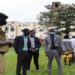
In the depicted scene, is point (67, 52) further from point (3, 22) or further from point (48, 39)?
point (3, 22)

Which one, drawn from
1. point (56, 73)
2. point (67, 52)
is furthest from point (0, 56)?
point (67, 52)

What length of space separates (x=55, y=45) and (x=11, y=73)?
3164 mm

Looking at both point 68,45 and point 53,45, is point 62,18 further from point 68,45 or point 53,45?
point 53,45

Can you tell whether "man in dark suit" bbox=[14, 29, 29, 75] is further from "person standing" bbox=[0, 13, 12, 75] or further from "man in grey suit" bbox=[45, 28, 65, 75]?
"person standing" bbox=[0, 13, 12, 75]

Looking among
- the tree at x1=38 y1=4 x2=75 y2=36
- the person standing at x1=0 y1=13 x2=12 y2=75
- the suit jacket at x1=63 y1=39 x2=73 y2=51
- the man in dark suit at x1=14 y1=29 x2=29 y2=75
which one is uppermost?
the person standing at x1=0 y1=13 x2=12 y2=75

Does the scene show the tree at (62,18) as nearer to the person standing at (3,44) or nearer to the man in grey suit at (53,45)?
the man in grey suit at (53,45)

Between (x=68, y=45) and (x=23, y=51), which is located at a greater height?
(x=23, y=51)

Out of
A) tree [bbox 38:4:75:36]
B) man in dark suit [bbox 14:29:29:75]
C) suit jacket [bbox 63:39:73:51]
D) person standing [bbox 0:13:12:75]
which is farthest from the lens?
tree [bbox 38:4:75:36]

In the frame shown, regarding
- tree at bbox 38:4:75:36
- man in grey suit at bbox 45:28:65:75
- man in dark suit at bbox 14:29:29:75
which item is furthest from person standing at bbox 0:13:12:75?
tree at bbox 38:4:75:36

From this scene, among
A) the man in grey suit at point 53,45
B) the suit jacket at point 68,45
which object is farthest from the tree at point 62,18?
the man in grey suit at point 53,45

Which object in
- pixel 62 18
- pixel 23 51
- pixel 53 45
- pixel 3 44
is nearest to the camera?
pixel 3 44

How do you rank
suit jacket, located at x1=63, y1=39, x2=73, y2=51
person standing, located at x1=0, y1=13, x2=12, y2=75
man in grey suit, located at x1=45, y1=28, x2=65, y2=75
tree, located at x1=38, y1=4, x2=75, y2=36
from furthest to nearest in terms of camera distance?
tree, located at x1=38, y1=4, x2=75, y2=36 < suit jacket, located at x1=63, y1=39, x2=73, y2=51 < man in grey suit, located at x1=45, y1=28, x2=65, y2=75 < person standing, located at x1=0, y1=13, x2=12, y2=75

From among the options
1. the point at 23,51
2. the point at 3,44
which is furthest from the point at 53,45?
the point at 3,44

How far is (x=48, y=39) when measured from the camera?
54.3 feet
